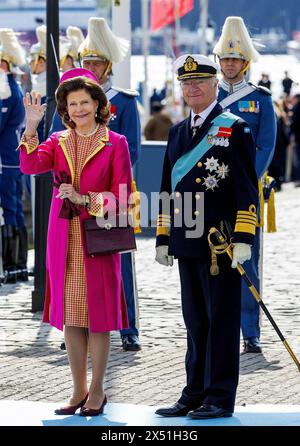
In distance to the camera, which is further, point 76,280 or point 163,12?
point 163,12

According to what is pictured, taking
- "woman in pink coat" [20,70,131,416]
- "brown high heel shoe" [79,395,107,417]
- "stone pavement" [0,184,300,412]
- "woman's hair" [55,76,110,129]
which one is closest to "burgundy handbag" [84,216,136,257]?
"woman in pink coat" [20,70,131,416]

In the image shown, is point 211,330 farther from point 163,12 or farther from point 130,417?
point 163,12

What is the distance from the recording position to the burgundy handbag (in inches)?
288

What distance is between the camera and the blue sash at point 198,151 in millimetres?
7238

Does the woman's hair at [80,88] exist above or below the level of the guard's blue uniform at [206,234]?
above

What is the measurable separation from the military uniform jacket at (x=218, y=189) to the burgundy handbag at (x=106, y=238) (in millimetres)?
235

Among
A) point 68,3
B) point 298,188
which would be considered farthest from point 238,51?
point 68,3

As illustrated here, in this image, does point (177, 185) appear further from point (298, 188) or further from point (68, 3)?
point (68, 3)

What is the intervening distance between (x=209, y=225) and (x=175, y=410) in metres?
0.92

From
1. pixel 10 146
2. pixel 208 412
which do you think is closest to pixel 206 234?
pixel 208 412

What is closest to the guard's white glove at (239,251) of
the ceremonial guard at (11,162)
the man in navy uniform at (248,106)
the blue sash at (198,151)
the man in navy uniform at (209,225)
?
the man in navy uniform at (209,225)

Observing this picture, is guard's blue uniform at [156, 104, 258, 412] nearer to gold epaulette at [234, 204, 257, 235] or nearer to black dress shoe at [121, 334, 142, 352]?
gold epaulette at [234, 204, 257, 235]

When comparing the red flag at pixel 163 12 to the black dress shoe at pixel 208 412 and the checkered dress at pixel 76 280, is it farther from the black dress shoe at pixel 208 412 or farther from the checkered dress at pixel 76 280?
the black dress shoe at pixel 208 412

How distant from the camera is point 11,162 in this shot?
12.9 metres
